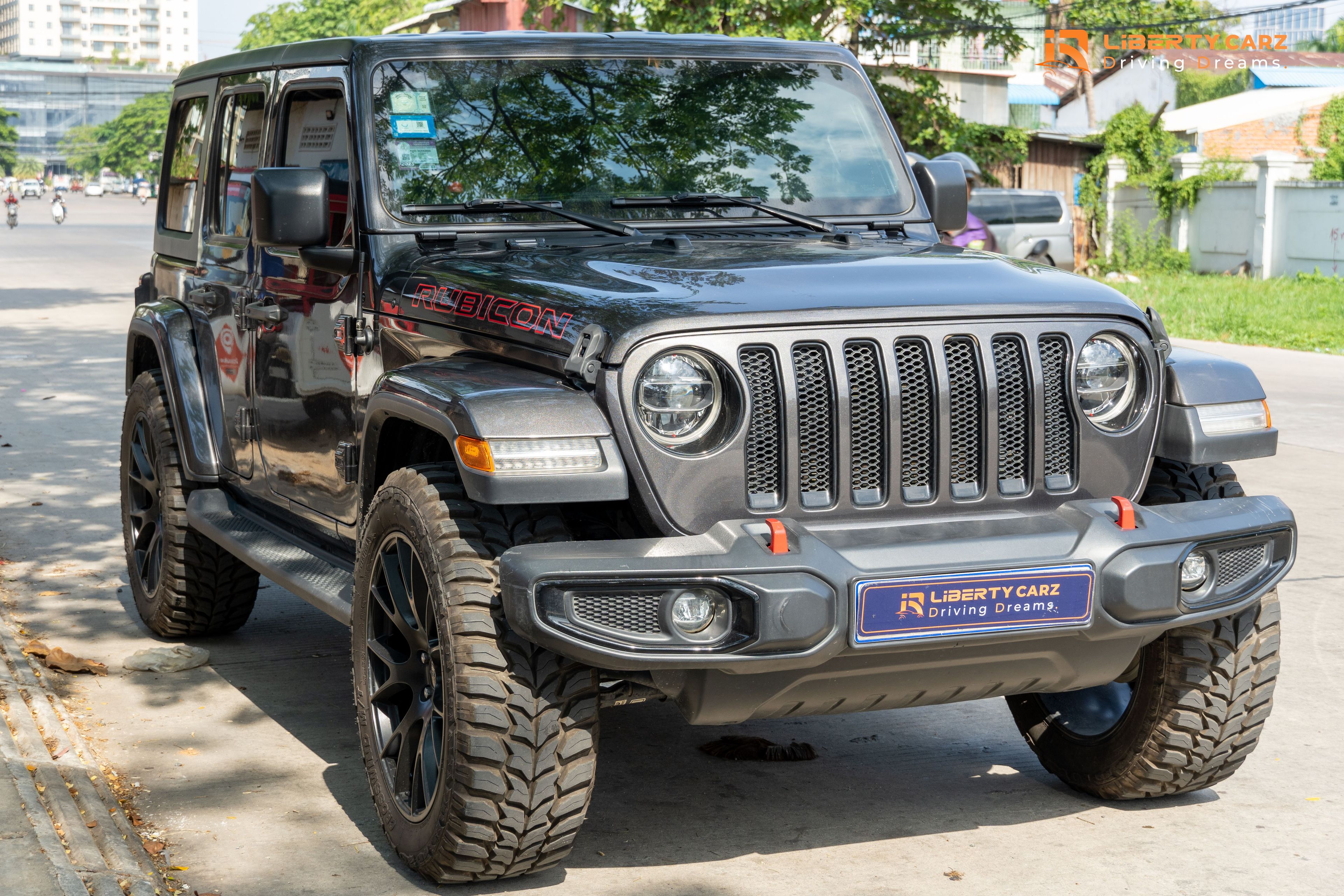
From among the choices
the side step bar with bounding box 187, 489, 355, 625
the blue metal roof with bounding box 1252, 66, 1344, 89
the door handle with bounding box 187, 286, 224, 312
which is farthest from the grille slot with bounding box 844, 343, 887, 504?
the blue metal roof with bounding box 1252, 66, 1344, 89

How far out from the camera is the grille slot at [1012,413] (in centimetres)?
353

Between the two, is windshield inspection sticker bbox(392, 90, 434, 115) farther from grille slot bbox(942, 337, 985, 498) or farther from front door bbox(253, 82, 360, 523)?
grille slot bbox(942, 337, 985, 498)

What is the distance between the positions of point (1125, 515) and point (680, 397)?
0.98 meters

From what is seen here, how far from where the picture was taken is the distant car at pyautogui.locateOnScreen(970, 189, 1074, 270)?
63.4ft

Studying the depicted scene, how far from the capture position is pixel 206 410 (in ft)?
18.2

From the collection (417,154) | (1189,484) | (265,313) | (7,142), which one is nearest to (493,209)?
(417,154)

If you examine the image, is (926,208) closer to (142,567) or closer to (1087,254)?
(142,567)

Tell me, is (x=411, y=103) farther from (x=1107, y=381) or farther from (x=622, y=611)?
(x=1107, y=381)

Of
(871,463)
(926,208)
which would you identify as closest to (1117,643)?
(871,463)

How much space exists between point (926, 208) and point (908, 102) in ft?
70.6

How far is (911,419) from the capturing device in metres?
3.46

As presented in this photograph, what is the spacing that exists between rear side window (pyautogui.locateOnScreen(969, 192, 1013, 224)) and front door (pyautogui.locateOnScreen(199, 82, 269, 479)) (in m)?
9.71

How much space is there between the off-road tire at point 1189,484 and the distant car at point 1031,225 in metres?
14.9

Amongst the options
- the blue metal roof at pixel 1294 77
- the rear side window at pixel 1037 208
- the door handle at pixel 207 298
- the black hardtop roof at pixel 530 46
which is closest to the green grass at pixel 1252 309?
the rear side window at pixel 1037 208
